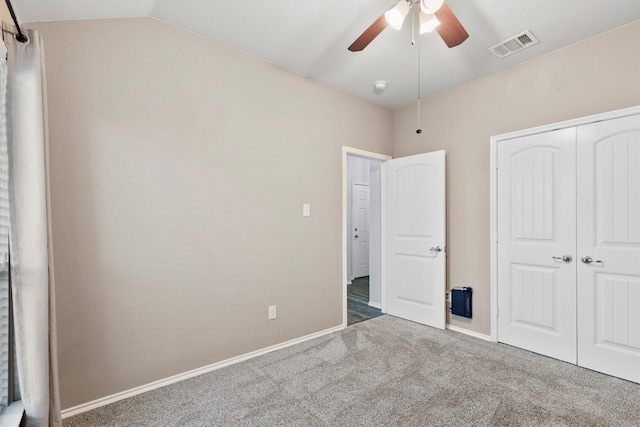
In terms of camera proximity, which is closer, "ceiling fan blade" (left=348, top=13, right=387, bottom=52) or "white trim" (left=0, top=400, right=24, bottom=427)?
"white trim" (left=0, top=400, right=24, bottom=427)

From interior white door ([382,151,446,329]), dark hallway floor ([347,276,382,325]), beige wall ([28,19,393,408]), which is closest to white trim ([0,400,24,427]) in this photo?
beige wall ([28,19,393,408])

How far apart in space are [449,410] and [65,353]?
2516mm

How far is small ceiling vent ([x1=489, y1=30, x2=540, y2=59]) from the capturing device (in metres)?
2.45

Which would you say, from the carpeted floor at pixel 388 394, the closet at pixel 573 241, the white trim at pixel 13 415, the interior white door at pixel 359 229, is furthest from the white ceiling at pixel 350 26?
the interior white door at pixel 359 229

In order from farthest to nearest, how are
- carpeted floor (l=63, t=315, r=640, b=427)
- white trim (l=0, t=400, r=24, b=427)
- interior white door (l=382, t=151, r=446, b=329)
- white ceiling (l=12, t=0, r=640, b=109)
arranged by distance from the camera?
interior white door (l=382, t=151, r=446, b=329)
white ceiling (l=12, t=0, r=640, b=109)
carpeted floor (l=63, t=315, r=640, b=427)
white trim (l=0, t=400, r=24, b=427)

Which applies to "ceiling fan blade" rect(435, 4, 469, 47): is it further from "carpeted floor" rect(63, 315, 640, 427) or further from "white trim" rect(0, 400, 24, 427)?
"white trim" rect(0, 400, 24, 427)

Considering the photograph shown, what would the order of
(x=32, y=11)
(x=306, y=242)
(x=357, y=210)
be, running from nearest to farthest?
(x=32, y=11)
(x=306, y=242)
(x=357, y=210)

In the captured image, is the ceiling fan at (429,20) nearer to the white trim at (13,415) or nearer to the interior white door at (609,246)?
the interior white door at (609,246)

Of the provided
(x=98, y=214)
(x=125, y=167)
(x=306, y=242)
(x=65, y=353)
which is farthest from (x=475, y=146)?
(x=65, y=353)

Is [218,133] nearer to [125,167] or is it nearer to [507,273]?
[125,167]

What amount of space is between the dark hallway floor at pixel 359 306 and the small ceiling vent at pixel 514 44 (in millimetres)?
3161

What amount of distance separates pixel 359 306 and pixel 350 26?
11.4 ft

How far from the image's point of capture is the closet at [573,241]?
7.57 feet

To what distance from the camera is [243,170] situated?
267cm
